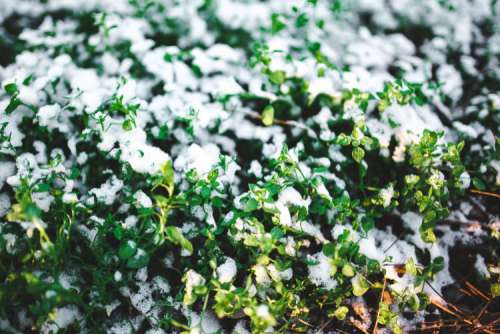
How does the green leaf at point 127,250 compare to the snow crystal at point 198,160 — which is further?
the snow crystal at point 198,160

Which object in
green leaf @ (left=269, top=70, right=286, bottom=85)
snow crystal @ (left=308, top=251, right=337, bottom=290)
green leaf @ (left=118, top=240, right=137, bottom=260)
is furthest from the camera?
green leaf @ (left=269, top=70, right=286, bottom=85)

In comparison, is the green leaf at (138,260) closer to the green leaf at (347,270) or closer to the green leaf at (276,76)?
the green leaf at (347,270)

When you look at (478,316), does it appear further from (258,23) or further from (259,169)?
(258,23)

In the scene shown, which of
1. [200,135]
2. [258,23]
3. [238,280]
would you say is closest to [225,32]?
[258,23]

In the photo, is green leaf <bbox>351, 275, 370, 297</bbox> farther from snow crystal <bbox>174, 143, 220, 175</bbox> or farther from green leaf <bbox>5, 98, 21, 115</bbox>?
green leaf <bbox>5, 98, 21, 115</bbox>

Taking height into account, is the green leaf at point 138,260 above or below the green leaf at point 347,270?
below

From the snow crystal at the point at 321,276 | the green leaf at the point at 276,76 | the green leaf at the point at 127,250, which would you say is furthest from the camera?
the green leaf at the point at 276,76

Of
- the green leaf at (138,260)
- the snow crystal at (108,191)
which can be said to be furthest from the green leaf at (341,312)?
the snow crystal at (108,191)

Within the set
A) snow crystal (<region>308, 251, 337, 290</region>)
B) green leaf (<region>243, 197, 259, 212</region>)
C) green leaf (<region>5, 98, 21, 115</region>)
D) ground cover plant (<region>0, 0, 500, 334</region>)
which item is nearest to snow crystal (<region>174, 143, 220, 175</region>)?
ground cover plant (<region>0, 0, 500, 334</region>)
